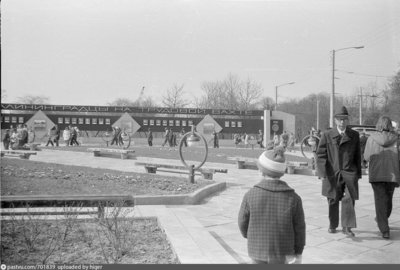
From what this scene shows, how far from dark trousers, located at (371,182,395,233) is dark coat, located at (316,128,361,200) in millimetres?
306

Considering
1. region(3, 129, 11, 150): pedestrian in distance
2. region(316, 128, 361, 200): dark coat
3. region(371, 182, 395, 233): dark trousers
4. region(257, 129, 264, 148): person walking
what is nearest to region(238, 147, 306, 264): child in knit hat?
region(316, 128, 361, 200): dark coat

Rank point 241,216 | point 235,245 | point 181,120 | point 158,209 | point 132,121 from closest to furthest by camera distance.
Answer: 1. point 241,216
2. point 235,245
3. point 158,209
4. point 181,120
5. point 132,121

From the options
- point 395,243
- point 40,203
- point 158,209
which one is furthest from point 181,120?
point 395,243

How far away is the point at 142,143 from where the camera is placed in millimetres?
29484

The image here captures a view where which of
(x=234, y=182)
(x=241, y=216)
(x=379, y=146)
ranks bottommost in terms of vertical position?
(x=234, y=182)

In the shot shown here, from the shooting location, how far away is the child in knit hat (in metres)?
3.07

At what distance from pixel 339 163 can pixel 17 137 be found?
624 inches

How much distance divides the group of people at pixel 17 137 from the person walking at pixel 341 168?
48.0ft

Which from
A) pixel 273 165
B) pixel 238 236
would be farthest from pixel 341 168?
pixel 273 165

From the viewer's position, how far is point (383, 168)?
568 cm

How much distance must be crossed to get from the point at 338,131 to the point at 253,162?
1065 centimetres

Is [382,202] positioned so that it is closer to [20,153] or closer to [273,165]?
[273,165]

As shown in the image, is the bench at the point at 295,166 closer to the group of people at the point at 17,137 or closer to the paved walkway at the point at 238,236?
the paved walkway at the point at 238,236

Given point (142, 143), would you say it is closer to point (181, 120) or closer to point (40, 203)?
point (181, 120)
